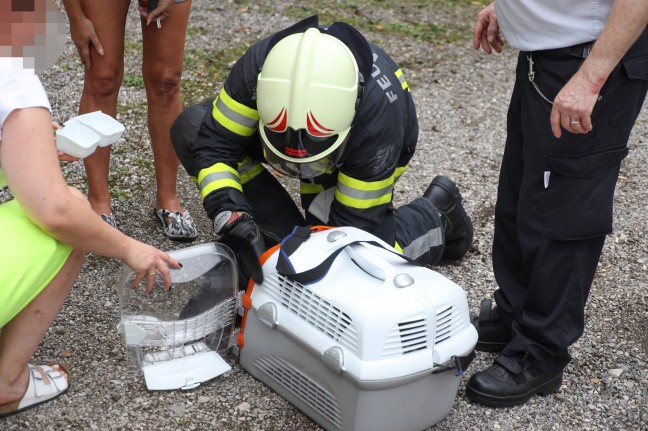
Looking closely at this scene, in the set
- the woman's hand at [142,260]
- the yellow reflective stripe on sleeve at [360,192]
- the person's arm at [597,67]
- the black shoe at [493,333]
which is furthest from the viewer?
the black shoe at [493,333]

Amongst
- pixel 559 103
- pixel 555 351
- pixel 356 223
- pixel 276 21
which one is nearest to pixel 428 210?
pixel 356 223

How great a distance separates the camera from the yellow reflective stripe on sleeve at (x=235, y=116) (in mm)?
3092

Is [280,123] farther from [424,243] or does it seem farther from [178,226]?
[178,226]

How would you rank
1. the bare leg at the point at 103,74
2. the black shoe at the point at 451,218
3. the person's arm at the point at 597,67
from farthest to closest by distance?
the black shoe at the point at 451,218
the bare leg at the point at 103,74
the person's arm at the point at 597,67

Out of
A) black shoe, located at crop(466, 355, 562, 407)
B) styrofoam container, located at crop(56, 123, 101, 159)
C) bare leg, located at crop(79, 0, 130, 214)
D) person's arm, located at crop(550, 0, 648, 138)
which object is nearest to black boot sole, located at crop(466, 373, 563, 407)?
black shoe, located at crop(466, 355, 562, 407)

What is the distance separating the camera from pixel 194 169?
10.9 ft

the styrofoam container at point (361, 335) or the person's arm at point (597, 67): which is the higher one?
the person's arm at point (597, 67)

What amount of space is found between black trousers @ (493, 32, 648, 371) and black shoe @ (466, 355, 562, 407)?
0.14 feet

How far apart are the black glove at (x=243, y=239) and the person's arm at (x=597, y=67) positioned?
40.9 inches

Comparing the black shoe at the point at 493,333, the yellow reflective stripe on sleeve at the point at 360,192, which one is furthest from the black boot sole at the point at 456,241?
the yellow reflective stripe on sleeve at the point at 360,192

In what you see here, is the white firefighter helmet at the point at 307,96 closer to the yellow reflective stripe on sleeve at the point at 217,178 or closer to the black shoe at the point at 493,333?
the yellow reflective stripe on sleeve at the point at 217,178

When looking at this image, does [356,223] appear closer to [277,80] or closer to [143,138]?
[277,80]

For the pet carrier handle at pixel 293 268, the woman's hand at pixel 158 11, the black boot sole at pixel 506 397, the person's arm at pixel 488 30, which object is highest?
the person's arm at pixel 488 30

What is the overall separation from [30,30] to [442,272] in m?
2.09
